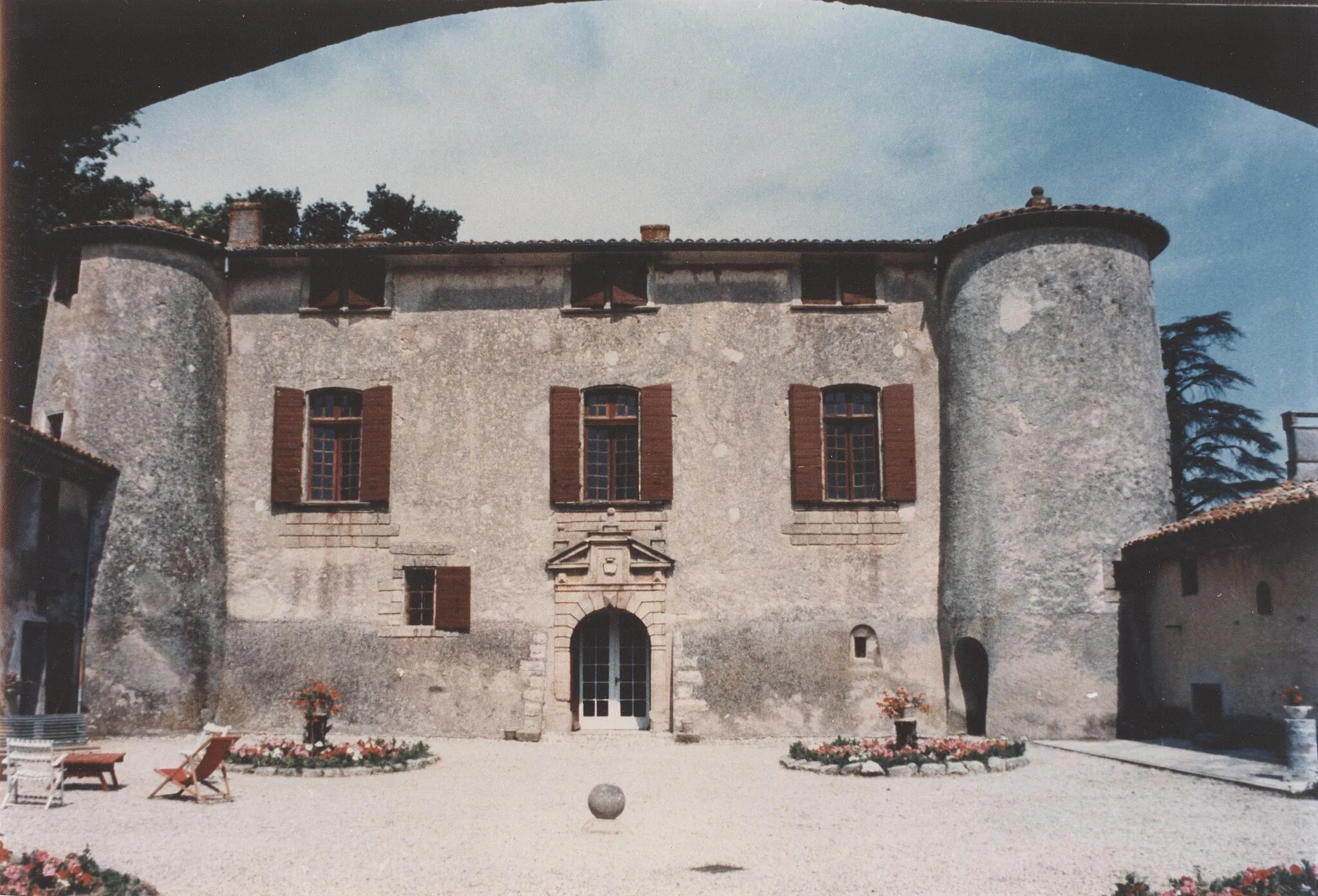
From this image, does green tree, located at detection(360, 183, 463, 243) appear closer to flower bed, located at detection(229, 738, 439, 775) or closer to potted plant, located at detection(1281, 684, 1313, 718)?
flower bed, located at detection(229, 738, 439, 775)

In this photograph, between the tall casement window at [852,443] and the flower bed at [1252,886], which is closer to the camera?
the flower bed at [1252,886]

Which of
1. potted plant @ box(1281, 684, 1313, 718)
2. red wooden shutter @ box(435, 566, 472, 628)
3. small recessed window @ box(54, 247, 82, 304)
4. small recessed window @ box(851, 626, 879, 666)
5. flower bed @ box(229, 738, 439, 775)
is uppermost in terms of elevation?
small recessed window @ box(54, 247, 82, 304)

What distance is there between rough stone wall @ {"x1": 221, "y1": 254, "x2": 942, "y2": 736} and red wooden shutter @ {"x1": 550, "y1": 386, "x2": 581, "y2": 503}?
0.20 meters

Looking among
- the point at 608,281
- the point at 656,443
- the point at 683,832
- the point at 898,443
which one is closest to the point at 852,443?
A: the point at 898,443

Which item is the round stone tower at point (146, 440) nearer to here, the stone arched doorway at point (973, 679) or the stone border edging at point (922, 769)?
the stone border edging at point (922, 769)

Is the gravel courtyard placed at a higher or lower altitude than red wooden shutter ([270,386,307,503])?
lower

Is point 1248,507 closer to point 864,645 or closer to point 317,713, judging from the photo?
point 864,645

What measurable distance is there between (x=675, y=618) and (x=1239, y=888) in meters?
12.2

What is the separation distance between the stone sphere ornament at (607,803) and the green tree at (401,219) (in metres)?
22.8

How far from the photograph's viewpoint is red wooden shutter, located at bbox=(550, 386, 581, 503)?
58.7ft

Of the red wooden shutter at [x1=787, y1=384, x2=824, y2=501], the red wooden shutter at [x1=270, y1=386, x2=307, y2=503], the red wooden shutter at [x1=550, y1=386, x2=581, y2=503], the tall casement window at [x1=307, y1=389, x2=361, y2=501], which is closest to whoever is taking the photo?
the red wooden shutter at [x1=787, y1=384, x2=824, y2=501]

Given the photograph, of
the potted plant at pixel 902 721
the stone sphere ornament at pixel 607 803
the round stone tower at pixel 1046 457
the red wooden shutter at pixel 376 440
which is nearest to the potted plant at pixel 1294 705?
the potted plant at pixel 902 721

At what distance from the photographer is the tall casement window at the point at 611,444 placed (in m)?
17.9

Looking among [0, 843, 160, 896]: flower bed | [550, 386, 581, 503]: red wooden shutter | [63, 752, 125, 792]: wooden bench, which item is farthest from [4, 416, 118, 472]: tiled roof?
[0, 843, 160, 896]: flower bed
